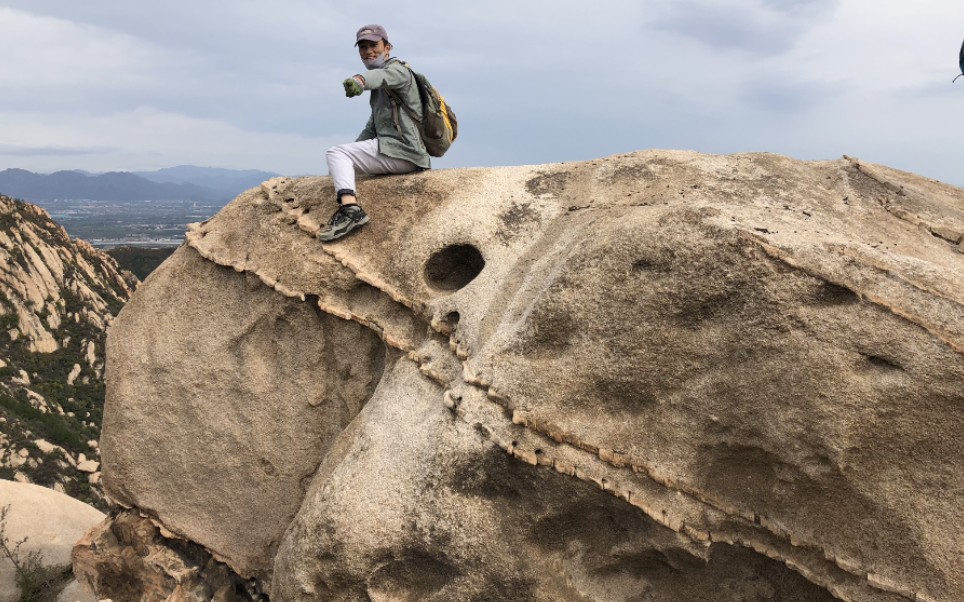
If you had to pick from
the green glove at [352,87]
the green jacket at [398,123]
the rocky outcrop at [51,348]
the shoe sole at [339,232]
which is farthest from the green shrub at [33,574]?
the rocky outcrop at [51,348]

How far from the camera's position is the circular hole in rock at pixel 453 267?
5.82 metres

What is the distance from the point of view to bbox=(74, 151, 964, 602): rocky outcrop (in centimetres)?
400

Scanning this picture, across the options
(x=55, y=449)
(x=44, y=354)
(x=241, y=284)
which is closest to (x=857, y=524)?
(x=241, y=284)

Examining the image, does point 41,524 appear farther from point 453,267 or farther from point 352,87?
point 352,87

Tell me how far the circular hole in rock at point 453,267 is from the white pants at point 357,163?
94 centimetres

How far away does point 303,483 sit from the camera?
6215 mm

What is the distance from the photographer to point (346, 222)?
5.96 metres

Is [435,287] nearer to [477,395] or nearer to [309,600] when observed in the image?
[477,395]

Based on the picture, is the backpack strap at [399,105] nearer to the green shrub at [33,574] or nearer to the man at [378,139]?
the man at [378,139]

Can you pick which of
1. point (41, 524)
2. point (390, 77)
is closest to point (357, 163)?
point (390, 77)

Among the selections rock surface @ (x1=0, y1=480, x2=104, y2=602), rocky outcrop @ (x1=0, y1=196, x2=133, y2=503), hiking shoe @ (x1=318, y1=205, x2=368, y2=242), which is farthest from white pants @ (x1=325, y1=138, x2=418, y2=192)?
rocky outcrop @ (x1=0, y1=196, x2=133, y2=503)

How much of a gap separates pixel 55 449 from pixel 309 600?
1970cm

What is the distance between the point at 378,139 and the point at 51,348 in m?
26.3

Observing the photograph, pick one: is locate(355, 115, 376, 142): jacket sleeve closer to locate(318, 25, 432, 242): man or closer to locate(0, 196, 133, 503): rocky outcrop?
locate(318, 25, 432, 242): man
